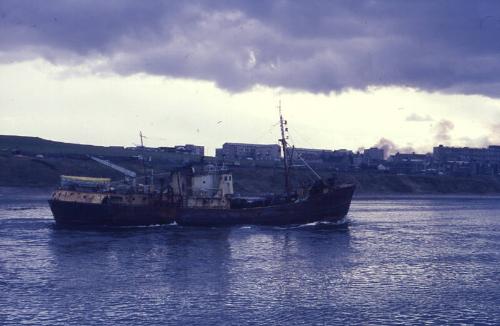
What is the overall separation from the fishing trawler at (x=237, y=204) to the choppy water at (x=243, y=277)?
4068 millimetres

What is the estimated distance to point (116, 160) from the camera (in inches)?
6462

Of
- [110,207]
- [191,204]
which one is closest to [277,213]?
[191,204]

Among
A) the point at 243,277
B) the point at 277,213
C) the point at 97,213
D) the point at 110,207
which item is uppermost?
the point at 110,207

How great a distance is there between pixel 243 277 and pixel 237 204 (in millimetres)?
35561

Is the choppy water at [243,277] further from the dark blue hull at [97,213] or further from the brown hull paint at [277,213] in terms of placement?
the brown hull paint at [277,213]

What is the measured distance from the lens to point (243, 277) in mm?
44875

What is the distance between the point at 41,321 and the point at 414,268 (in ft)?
93.0

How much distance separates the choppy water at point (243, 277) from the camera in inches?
1382

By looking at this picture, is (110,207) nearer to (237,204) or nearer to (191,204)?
(191,204)

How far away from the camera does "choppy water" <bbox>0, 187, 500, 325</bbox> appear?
3509cm

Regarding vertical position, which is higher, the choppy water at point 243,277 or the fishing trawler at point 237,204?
the fishing trawler at point 237,204

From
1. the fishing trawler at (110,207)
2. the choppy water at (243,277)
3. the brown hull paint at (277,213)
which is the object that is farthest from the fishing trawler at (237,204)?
the choppy water at (243,277)

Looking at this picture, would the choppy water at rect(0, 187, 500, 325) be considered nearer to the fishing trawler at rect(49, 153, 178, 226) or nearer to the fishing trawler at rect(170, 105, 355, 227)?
the fishing trawler at rect(49, 153, 178, 226)

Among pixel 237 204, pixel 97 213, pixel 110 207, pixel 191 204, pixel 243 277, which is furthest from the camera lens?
pixel 237 204
